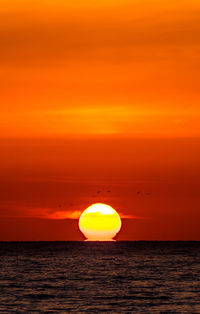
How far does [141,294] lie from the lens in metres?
77.4

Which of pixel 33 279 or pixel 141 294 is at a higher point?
pixel 33 279

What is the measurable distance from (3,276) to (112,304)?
138ft

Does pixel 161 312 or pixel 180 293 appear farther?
pixel 180 293

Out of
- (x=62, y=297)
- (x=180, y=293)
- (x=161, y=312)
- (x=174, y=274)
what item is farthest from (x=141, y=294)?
(x=174, y=274)

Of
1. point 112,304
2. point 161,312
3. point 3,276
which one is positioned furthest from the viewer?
point 3,276

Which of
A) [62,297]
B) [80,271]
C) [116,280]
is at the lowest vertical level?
[62,297]

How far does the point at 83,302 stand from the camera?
68.6 m

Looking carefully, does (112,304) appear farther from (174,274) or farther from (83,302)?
(174,274)

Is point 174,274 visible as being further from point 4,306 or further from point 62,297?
point 4,306

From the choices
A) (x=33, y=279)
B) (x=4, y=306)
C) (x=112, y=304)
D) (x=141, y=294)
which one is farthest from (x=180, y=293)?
(x=33, y=279)

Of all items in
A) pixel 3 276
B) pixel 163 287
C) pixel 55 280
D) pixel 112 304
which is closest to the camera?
pixel 112 304

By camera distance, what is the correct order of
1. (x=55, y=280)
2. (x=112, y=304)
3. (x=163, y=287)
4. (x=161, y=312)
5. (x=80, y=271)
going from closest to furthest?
(x=161, y=312) < (x=112, y=304) < (x=163, y=287) < (x=55, y=280) < (x=80, y=271)

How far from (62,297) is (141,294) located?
28.5ft

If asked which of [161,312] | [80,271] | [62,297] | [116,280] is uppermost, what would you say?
[80,271]
